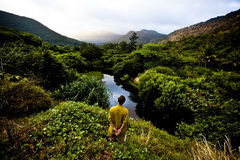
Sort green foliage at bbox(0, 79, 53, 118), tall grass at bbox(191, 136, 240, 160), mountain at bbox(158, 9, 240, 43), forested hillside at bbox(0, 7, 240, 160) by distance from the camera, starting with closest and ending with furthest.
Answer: tall grass at bbox(191, 136, 240, 160)
forested hillside at bbox(0, 7, 240, 160)
green foliage at bbox(0, 79, 53, 118)
mountain at bbox(158, 9, 240, 43)

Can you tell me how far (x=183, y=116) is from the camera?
7938 mm

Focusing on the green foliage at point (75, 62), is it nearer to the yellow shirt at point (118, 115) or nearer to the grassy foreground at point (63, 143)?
the grassy foreground at point (63, 143)

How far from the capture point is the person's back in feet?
9.89

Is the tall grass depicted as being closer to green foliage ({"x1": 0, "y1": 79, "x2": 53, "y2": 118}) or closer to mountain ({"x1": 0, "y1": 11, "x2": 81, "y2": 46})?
green foliage ({"x1": 0, "y1": 79, "x2": 53, "y2": 118})

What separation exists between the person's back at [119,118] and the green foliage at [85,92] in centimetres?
420

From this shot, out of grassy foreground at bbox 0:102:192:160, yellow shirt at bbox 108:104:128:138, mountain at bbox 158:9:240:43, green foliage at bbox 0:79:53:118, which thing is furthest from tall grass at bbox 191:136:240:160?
mountain at bbox 158:9:240:43

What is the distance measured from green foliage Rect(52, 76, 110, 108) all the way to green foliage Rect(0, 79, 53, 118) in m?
1.91

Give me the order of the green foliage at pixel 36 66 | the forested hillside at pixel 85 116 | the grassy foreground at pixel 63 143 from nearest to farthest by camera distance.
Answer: the grassy foreground at pixel 63 143 → the forested hillside at pixel 85 116 → the green foliage at pixel 36 66

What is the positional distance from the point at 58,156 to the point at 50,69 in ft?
19.9

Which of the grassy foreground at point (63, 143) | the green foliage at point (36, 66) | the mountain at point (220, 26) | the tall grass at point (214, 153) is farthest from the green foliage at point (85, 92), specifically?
the mountain at point (220, 26)

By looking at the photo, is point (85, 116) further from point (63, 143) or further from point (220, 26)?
point (220, 26)

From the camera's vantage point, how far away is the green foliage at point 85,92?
686 centimetres

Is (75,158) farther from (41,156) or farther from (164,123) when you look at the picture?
(164,123)

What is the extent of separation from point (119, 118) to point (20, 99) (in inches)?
159
